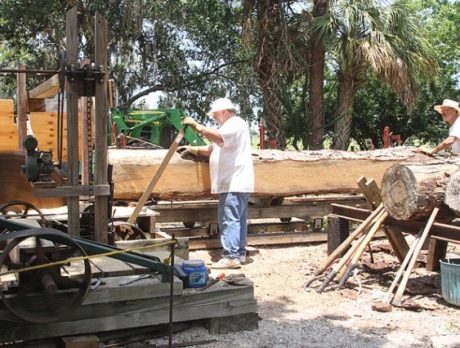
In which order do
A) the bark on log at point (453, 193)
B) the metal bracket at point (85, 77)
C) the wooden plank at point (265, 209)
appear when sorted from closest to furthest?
the metal bracket at point (85, 77) → the bark on log at point (453, 193) → the wooden plank at point (265, 209)

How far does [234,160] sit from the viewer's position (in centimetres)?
648

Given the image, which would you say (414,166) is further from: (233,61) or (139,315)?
(233,61)

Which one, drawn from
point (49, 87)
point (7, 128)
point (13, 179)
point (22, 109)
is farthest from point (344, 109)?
point (49, 87)

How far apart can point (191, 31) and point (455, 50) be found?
9952mm

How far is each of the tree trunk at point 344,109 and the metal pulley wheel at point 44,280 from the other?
1098 cm

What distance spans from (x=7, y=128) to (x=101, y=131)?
2.78 meters

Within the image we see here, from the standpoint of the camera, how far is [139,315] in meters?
4.10

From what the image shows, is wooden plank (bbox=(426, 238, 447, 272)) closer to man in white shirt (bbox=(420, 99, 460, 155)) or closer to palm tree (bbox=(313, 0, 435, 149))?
man in white shirt (bbox=(420, 99, 460, 155))

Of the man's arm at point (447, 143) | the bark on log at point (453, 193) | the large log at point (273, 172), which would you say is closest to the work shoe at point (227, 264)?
the large log at point (273, 172)

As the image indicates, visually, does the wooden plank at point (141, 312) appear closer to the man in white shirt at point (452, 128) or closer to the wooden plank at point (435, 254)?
the wooden plank at point (435, 254)

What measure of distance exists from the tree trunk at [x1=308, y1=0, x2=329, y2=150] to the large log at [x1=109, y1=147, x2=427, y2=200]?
206 inches

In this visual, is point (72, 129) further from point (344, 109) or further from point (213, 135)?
point (344, 109)

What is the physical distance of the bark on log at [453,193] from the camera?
558 cm

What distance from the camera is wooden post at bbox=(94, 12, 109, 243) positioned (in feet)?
14.1
